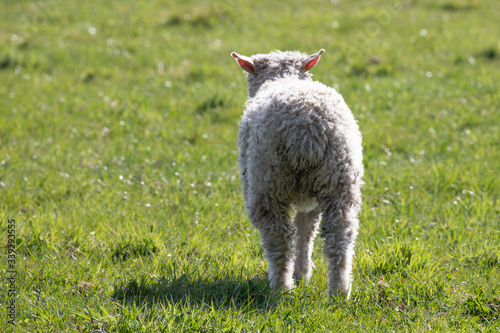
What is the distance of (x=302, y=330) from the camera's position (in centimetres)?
367

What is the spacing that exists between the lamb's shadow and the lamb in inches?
6.0

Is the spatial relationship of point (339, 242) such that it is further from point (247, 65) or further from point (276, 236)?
point (247, 65)

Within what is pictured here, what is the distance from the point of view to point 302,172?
393 cm

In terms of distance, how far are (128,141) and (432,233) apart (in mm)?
4007

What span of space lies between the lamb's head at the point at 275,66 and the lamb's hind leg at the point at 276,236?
134 centimetres

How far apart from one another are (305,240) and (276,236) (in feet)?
2.23

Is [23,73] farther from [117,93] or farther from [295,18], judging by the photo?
[295,18]

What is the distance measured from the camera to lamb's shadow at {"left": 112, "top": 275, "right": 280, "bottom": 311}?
3.98 m

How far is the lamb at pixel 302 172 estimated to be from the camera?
3824 millimetres

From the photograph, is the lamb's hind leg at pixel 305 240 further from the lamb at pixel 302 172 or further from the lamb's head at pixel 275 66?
the lamb's head at pixel 275 66

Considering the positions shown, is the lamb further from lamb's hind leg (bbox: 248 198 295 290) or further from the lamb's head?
the lamb's head

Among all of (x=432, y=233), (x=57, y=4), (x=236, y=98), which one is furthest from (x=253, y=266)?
(x=57, y=4)

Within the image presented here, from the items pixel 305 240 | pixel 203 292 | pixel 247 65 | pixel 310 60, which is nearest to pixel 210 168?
pixel 247 65

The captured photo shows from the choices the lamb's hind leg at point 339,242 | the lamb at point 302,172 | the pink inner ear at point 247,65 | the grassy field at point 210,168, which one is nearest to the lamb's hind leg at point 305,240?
the grassy field at point 210,168
